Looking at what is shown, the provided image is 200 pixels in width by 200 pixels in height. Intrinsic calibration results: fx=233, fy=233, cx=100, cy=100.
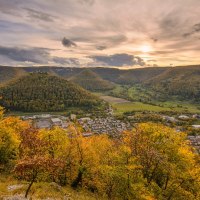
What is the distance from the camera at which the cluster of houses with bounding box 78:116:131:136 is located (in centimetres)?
16688

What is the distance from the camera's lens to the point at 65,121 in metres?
188

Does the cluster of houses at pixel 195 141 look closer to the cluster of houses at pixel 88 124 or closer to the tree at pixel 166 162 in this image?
the cluster of houses at pixel 88 124

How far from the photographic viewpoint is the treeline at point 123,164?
1555 inches

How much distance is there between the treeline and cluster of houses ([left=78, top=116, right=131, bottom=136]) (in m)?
107

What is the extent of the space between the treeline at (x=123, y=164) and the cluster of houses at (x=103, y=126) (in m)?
107

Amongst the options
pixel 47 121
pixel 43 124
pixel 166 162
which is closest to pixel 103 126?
pixel 47 121

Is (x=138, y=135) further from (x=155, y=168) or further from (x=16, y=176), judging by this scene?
(x=16, y=176)

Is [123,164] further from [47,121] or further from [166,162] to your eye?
[47,121]

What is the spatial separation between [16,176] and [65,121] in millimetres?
142012

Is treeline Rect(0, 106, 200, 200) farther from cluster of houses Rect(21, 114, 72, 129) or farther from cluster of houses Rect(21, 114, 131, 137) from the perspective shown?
cluster of houses Rect(21, 114, 72, 129)

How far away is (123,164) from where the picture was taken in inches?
1636

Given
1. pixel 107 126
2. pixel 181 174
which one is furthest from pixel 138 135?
pixel 107 126

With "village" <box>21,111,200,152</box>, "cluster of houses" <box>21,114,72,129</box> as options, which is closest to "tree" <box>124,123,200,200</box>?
"village" <box>21,111,200,152</box>

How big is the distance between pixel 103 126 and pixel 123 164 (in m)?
141
